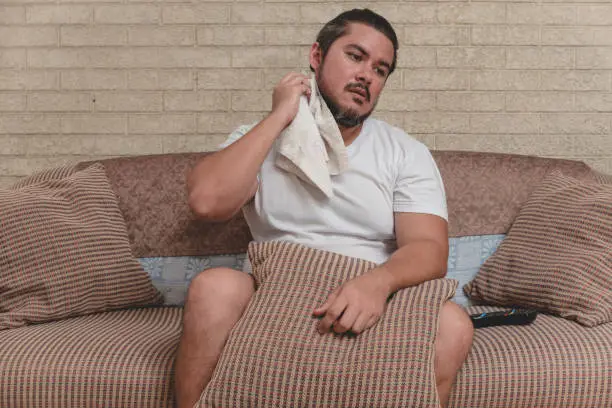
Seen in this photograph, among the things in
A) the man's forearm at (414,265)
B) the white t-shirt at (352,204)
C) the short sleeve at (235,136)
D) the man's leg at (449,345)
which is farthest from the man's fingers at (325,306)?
the short sleeve at (235,136)

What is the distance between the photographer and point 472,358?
61.7 inches

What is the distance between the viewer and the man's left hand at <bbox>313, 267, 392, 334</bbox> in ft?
4.49

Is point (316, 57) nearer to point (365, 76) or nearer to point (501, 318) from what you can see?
point (365, 76)

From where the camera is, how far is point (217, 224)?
220 centimetres

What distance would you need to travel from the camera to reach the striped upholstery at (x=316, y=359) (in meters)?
1.30

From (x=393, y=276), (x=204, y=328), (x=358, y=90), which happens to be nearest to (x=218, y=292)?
(x=204, y=328)

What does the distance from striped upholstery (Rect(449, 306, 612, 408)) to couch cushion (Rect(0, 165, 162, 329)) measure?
39.8 inches

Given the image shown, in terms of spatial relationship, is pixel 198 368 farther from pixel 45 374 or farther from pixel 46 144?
pixel 46 144

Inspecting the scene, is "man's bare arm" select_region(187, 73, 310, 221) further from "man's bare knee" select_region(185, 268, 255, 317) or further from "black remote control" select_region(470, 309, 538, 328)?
"black remote control" select_region(470, 309, 538, 328)

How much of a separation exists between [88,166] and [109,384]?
3.08 ft

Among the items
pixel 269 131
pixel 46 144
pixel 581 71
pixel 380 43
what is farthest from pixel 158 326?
pixel 581 71

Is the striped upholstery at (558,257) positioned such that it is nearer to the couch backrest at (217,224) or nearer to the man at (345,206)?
the couch backrest at (217,224)

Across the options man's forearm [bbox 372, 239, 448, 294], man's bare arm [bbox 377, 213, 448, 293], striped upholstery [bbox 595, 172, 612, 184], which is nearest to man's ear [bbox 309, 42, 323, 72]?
man's bare arm [bbox 377, 213, 448, 293]

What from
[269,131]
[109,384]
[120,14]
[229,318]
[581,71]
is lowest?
[109,384]
